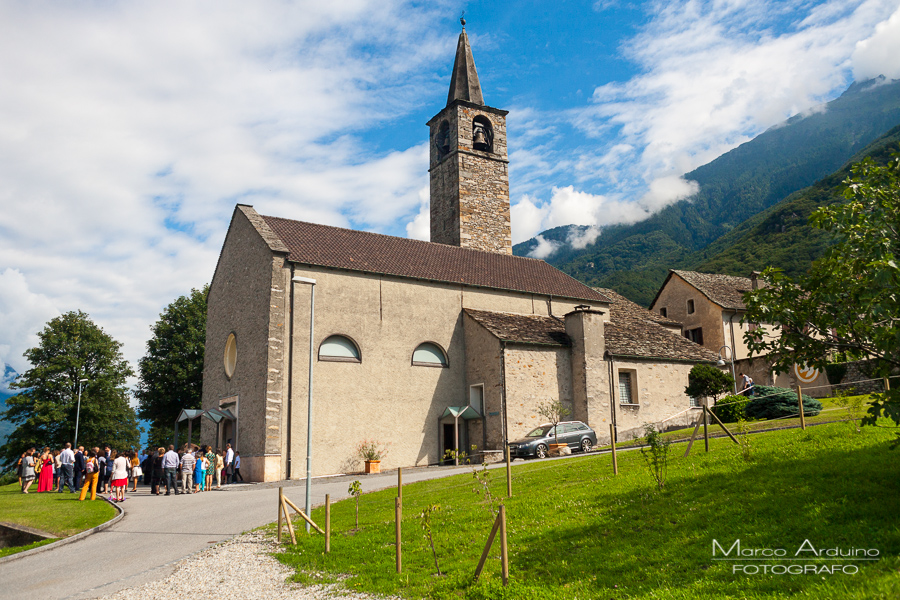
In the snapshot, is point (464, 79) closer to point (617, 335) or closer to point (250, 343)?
point (617, 335)

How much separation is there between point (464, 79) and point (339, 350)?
992 inches

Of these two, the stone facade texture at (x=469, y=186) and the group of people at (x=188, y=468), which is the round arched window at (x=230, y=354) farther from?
the stone facade texture at (x=469, y=186)

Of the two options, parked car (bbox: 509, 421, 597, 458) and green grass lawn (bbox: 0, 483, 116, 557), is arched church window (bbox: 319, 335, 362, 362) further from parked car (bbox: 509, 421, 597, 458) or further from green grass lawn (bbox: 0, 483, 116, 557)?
green grass lawn (bbox: 0, 483, 116, 557)

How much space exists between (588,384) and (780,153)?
6558 inches

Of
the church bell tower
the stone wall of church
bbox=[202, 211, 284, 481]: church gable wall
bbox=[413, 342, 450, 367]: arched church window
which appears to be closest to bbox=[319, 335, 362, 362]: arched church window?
bbox=[202, 211, 284, 481]: church gable wall

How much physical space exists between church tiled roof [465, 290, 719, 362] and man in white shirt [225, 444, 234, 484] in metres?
12.4

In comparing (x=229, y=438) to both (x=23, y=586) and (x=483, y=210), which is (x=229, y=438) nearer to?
(x=23, y=586)

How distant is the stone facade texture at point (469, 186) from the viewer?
42250 millimetres

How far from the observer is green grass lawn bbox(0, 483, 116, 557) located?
54.2ft

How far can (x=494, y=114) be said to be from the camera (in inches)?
1761

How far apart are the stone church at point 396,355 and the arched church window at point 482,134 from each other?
11.2m

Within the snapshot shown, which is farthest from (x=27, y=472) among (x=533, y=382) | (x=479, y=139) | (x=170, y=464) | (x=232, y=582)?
(x=479, y=139)

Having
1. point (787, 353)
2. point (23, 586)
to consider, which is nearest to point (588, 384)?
point (787, 353)

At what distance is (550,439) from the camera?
85.3 ft
